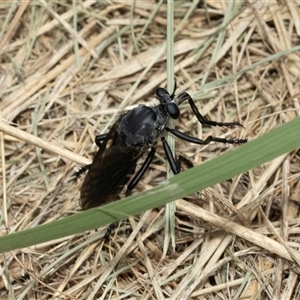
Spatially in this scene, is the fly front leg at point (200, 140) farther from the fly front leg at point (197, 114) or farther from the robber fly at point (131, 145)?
the fly front leg at point (197, 114)

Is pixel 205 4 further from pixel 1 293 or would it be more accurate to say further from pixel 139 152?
pixel 1 293

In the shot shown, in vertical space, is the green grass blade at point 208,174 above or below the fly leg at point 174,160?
below

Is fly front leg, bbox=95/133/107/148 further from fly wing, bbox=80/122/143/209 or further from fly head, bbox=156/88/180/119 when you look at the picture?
fly head, bbox=156/88/180/119

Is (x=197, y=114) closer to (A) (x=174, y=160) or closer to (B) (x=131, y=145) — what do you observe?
(A) (x=174, y=160)

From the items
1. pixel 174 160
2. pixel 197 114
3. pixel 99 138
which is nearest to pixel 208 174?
pixel 174 160

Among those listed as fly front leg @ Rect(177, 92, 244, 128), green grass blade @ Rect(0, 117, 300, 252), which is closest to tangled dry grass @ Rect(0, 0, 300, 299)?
fly front leg @ Rect(177, 92, 244, 128)

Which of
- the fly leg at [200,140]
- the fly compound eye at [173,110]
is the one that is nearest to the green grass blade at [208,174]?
the fly leg at [200,140]

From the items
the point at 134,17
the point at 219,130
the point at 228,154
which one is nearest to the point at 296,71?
the point at 219,130
